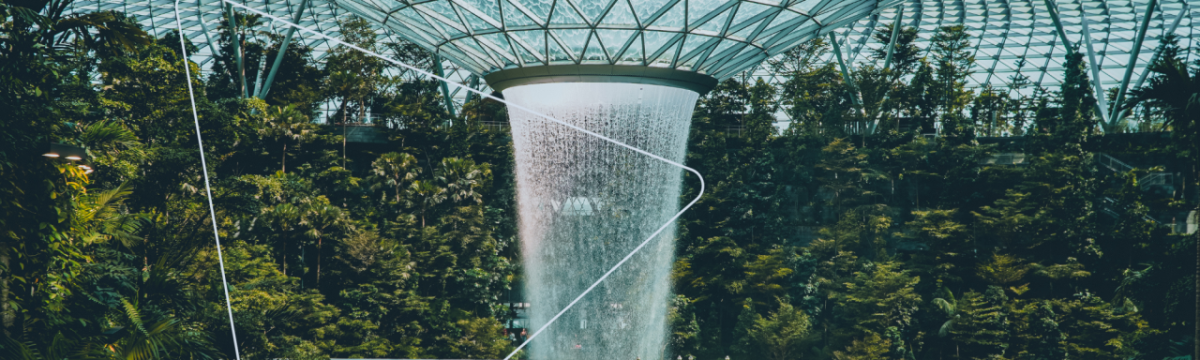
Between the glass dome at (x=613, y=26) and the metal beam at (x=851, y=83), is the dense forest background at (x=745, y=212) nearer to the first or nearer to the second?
the metal beam at (x=851, y=83)

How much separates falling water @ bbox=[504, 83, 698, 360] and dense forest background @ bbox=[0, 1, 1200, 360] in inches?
86.1

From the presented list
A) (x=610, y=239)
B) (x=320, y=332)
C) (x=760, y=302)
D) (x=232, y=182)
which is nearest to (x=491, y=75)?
(x=232, y=182)

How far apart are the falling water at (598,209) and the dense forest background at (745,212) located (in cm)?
219

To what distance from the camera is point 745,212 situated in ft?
166

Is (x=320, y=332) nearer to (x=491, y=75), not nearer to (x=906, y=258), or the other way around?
(x=491, y=75)

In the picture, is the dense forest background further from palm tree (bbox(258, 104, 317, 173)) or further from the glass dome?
the glass dome

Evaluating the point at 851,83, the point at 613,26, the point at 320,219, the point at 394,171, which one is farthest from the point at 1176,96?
the point at 394,171

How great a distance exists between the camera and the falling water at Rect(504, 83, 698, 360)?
98.3 ft

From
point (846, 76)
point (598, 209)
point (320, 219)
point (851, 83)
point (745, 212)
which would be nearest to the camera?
point (598, 209)

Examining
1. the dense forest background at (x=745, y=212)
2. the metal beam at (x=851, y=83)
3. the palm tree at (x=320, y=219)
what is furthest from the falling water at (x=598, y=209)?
the metal beam at (x=851, y=83)

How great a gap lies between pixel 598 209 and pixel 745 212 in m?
13.8

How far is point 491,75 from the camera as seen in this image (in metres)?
30.0

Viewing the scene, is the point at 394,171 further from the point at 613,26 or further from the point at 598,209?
the point at 613,26

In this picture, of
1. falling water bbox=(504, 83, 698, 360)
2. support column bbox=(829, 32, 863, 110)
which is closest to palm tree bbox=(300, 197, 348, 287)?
falling water bbox=(504, 83, 698, 360)
